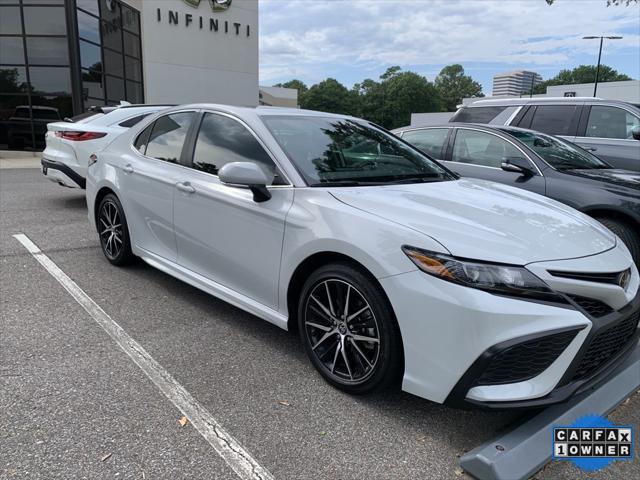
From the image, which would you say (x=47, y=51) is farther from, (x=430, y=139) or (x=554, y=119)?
(x=554, y=119)

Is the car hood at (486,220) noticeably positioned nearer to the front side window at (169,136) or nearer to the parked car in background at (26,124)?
the front side window at (169,136)

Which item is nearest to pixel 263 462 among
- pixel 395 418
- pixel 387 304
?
pixel 395 418

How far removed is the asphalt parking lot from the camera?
7.41 ft

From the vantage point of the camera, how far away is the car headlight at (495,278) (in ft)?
7.36

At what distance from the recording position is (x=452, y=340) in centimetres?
226

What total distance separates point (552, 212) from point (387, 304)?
1295 millimetres

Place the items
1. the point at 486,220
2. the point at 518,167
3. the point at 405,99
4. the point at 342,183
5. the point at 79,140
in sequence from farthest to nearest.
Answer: the point at 405,99, the point at 79,140, the point at 518,167, the point at 342,183, the point at 486,220

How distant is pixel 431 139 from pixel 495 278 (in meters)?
4.34

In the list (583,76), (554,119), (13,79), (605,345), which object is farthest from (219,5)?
(583,76)

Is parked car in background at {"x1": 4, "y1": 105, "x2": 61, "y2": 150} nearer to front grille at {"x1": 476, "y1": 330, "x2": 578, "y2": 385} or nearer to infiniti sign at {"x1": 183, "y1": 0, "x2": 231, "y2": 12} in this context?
infiniti sign at {"x1": 183, "y1": 0, "x2": 231, "y2": 12}

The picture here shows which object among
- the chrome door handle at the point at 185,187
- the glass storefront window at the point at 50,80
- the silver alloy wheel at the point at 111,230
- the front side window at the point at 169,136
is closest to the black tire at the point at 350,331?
the chrome door handle at the point at 185,187

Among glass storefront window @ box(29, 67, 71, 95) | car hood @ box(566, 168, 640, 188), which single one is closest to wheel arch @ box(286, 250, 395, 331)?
car hood @ box(566, 168, 640, 188)

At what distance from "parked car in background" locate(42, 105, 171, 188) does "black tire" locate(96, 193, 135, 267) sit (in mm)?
2379

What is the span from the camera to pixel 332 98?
10656 centimetres
